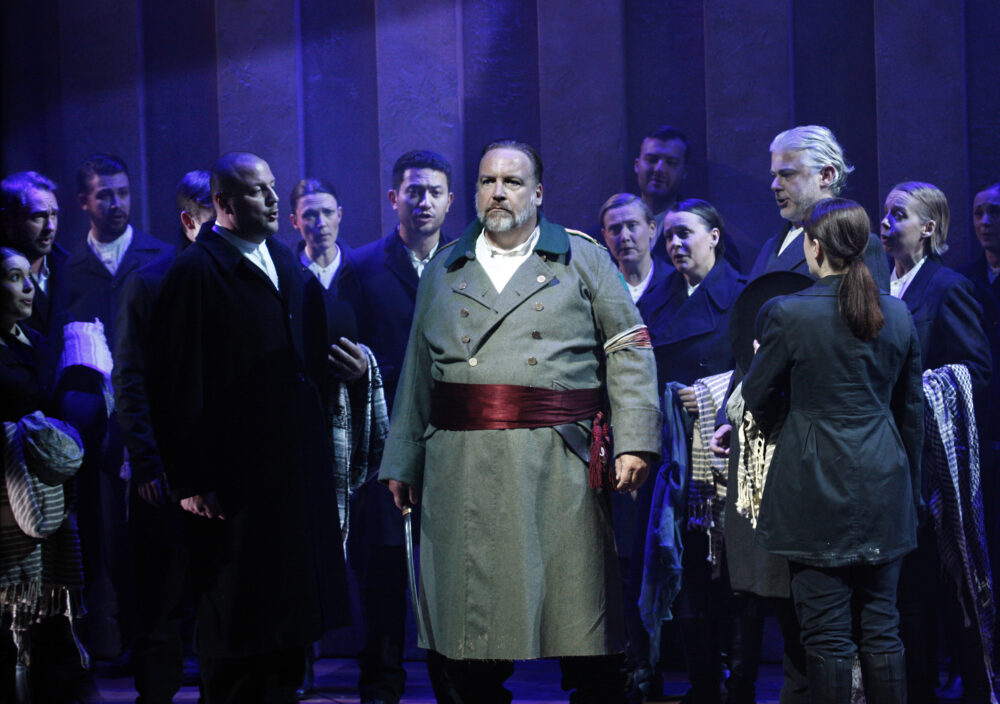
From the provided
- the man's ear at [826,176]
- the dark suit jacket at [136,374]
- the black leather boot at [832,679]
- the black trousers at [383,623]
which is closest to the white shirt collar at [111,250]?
the dark suit jacket at [136,374]

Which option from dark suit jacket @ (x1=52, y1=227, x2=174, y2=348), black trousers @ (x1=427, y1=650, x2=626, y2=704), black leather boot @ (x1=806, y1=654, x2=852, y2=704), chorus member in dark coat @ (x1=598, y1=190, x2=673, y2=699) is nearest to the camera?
black leather boot @ (x1=806, y1=654, x2=852, y2=704)

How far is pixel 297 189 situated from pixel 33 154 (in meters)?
1.40

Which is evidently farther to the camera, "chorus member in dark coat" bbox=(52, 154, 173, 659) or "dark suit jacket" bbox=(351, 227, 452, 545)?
"chorus member in dark coat" bbox=(52, 154, 173, 659)

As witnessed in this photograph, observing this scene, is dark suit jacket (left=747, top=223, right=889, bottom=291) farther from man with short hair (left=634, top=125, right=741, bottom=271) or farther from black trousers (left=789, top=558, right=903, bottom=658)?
man with short hair (left=634, top=125, right=741, bottom=271)

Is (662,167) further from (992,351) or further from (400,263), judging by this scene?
(992,351)

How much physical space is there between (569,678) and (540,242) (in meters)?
1.27

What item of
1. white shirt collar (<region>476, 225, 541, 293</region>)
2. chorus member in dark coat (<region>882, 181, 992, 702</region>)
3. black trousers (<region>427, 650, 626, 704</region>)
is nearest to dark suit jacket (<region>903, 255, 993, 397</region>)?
chorus member in dark coat (<region>882, 181, 992, 702</region>)

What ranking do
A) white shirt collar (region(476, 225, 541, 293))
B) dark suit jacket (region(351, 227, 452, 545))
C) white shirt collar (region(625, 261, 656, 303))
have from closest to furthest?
white shirt collar (region(476, 225, 541, 293)), dark suit jacket (region(351, 227, 452, 545)), white shirt collar (region(625, 261, 656, 303))

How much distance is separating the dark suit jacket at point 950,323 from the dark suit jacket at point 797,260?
1.96 ft

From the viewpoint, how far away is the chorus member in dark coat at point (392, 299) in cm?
492

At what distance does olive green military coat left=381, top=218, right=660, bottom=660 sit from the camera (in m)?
3.53

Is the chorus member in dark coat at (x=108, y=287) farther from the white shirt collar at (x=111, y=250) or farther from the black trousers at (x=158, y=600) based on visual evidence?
the black trousers at (x=158, y=600)

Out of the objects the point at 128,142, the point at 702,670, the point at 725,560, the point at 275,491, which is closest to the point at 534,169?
the point at 275,491

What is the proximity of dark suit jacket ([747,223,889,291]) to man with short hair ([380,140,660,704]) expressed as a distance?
69 centimetres
